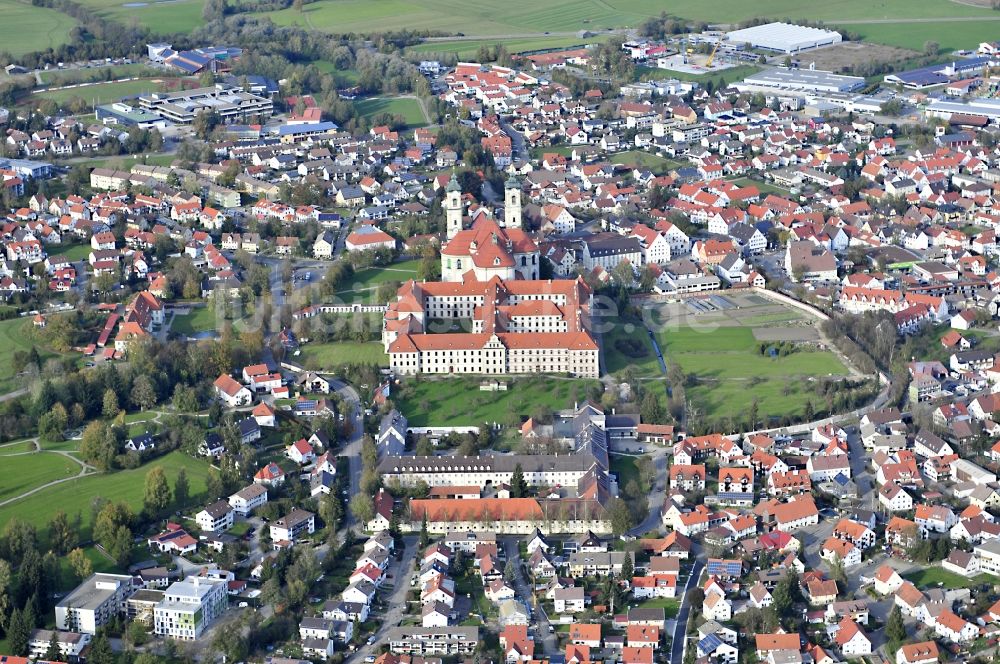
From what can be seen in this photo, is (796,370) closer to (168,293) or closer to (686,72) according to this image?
(168,293)

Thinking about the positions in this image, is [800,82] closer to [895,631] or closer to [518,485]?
[518,485]

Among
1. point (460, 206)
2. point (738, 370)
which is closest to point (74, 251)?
point (460, 206)

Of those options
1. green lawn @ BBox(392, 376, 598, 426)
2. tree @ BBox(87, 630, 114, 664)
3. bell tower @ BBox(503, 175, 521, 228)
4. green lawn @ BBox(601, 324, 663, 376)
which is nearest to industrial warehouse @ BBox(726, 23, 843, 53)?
bell tower @ BBox(503, 175, 521, 228)

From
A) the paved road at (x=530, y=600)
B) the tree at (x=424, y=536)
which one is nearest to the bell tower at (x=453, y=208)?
the tree at (x=424, y=536)

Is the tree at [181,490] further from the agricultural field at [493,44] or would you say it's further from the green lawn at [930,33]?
the green lawn at [930,33]

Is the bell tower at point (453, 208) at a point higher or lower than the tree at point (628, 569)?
higher

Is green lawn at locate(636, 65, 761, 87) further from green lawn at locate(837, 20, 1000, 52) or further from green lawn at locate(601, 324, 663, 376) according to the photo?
green lawn at locate(601, 324, 663, 376)
